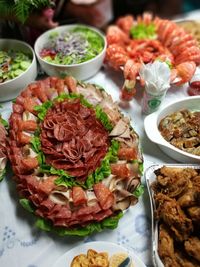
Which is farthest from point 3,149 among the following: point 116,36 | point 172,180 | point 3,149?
point 116,36

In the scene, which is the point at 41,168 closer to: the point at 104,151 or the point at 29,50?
the point at 104,151

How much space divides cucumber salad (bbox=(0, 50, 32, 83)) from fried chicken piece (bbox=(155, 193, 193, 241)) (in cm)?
88

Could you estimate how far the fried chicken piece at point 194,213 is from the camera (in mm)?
965

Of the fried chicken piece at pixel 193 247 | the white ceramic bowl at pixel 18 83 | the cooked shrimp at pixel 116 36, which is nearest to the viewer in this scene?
the fried chicken piece at pixel 193 247

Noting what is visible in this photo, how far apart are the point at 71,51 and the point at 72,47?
0.03 m

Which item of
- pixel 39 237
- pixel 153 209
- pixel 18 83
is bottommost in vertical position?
pixel 39 237

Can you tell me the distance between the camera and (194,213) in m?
0.97

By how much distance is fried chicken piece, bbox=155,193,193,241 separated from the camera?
0.97 meters

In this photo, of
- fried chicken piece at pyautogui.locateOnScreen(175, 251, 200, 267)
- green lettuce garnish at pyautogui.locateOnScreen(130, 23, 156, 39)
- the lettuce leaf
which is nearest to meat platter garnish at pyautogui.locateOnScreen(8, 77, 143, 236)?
the lettuce leaf

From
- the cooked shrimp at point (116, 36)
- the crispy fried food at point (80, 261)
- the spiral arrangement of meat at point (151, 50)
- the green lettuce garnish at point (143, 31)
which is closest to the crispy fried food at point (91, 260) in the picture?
the crispy fried food at point (80, 261)

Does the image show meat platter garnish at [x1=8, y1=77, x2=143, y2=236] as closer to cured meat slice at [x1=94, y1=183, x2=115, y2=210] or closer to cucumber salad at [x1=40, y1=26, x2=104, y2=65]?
cured meat slice at [x1=94, y1=183, x2=115, y2=210]

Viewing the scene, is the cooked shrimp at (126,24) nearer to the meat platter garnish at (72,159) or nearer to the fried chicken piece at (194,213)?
the meat platter garnish at (72,159)

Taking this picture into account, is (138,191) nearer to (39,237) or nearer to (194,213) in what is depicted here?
(194,213)

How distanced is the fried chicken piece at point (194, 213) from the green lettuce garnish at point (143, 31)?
1083 millimetres
